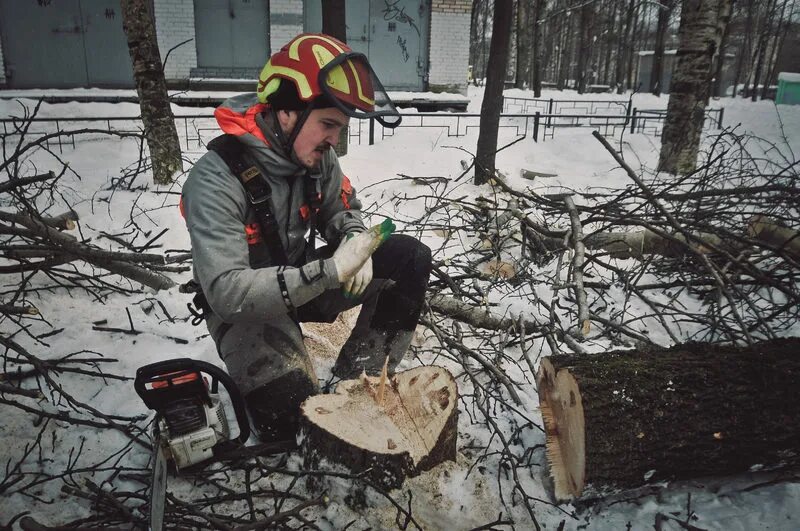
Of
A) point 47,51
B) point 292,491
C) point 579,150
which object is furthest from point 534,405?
point 47,51

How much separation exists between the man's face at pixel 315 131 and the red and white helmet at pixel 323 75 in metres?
0.06

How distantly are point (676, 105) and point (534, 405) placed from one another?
6996 millimetres

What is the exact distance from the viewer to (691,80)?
737cm

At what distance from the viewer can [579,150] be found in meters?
9.60

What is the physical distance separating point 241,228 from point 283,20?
1173 centimetres

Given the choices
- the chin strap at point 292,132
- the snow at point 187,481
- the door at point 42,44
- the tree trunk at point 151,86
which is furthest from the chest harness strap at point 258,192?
the door at point 42,44

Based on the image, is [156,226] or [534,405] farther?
[156,226]

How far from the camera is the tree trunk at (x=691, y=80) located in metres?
7.14

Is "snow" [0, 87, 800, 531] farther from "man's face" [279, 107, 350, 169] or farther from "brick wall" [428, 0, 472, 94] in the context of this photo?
"brick wall" [428, 0, 472, 94]

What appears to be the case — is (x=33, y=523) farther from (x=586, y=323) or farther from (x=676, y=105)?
(x=676, y=105)

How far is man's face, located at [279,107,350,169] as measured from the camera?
196 cm

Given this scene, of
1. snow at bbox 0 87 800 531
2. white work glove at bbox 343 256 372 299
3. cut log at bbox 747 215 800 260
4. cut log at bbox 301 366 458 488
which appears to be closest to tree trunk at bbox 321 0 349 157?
snow at bbox 0 87 800 531

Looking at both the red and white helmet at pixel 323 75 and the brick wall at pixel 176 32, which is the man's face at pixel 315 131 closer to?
the red and white helmet at pixel 323 75

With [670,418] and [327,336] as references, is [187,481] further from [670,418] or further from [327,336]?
[670,418]
